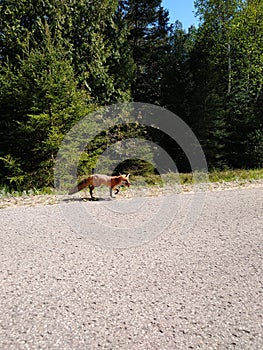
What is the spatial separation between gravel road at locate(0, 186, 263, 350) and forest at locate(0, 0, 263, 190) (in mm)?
4916

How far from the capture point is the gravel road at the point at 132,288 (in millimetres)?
1663

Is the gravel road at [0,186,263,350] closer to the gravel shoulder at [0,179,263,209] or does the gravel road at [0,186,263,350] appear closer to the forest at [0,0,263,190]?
the gravel shoulder at [0,179,263,209]

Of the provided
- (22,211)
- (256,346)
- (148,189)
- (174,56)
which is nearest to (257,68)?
(174,56)

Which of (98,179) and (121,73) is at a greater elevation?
(121,73)

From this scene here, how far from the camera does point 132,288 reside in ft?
7.11

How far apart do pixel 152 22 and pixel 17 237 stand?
16.4 meters

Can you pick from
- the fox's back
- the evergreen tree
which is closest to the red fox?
the fox's back

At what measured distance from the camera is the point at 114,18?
13.2 m

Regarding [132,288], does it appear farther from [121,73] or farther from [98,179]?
[121,73]

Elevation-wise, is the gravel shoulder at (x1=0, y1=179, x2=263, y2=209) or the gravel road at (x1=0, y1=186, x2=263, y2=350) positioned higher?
the gravel shoulder at (x1=0, y1=179, x2=263, y2=209)

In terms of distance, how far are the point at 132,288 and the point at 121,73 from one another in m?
12.5

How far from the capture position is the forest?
7969 millimetres

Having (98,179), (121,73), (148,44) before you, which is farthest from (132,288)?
(148,44)

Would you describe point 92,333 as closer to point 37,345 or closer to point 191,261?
point 37,345
